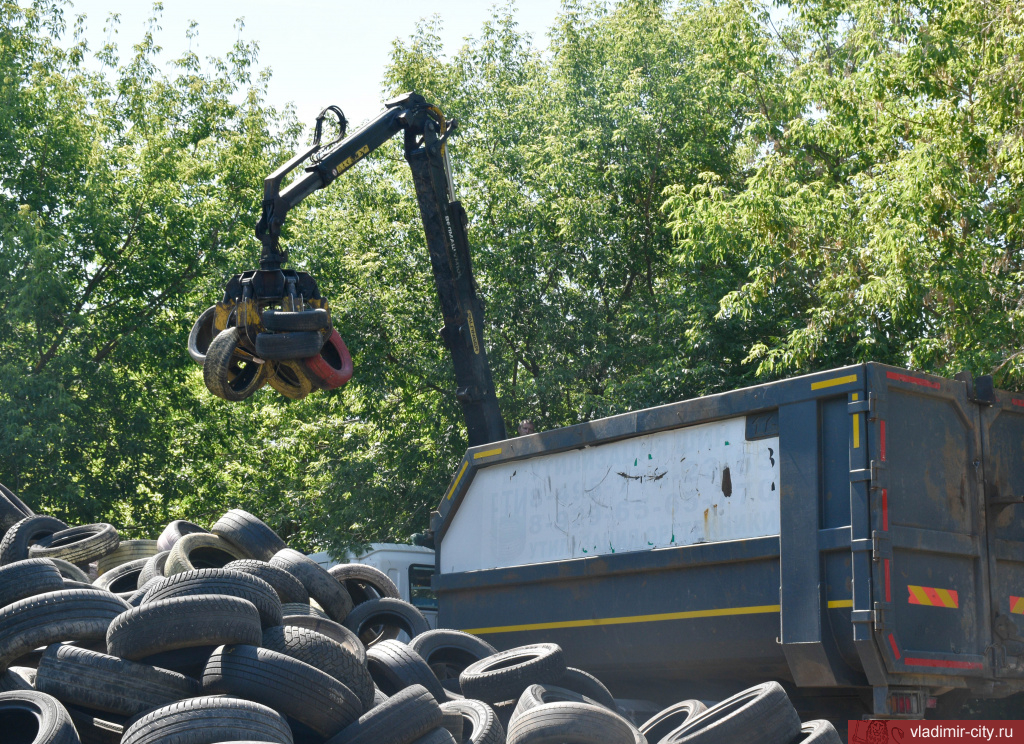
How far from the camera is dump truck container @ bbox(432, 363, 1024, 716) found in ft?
18.5

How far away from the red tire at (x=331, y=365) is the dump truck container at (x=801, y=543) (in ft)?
6.09

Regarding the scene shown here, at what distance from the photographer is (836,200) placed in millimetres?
12938

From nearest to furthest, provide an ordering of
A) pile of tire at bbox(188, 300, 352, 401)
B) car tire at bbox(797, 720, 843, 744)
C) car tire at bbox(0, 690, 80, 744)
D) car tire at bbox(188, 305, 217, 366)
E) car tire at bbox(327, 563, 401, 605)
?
car tire at bbox(0, 690, 80, 744), car tire at bbox(797, 720, 843, 744), pile of tire at bbox(188, 300, 352, 401), car tire at bbox(188, 305, 217, 366), car tire at bbox(327, 563, 401, 605)

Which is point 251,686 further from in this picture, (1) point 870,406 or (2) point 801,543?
(1) point 870,406

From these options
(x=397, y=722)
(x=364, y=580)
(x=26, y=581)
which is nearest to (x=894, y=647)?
(x=397, y=722)

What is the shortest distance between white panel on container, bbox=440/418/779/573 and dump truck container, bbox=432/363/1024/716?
1 centimetres

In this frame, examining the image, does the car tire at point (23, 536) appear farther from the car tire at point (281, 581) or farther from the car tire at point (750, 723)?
the car tire at point (750, 723)

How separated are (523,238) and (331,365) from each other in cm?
1005

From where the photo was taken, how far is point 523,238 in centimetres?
1806

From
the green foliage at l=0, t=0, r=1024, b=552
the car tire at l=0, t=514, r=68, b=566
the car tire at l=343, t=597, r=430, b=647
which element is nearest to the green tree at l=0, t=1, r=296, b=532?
the green foliage at l=0, t=0, r=1024, b=552

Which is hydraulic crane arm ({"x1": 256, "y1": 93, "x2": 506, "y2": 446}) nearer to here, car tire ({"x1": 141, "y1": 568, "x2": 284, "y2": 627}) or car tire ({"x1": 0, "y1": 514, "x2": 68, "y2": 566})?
car tire ({"x1": 0, "y1": 514, "x2": 68, "y2": 566})

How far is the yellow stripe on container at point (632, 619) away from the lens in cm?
614

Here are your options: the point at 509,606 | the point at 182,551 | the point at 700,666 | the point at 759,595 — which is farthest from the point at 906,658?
the point at 182,551

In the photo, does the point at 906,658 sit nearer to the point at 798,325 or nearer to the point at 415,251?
the point at 798,325
